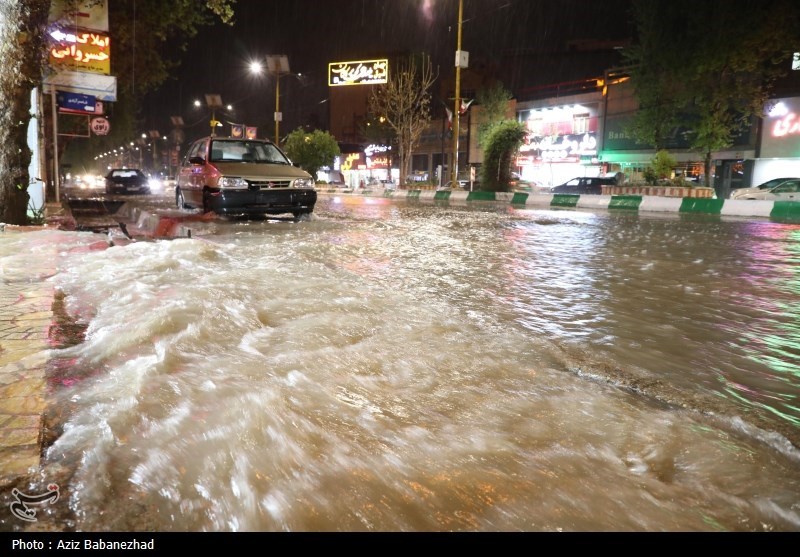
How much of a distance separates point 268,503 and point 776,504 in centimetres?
167

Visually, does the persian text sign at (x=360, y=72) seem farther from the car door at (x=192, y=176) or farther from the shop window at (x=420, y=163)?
the car door at (x=192, y=176)

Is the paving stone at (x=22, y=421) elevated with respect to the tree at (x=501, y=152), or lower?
lower

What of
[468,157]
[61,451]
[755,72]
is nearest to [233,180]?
[61,451]

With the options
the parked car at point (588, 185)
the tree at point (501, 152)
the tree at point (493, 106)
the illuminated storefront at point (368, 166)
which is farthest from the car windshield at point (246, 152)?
the illuminated storefront at point (368, 166)

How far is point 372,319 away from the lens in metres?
3.93

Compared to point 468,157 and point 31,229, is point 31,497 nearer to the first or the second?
point 31,229

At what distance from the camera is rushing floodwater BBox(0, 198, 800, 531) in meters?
1.82

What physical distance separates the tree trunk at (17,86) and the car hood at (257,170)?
3.05 meters

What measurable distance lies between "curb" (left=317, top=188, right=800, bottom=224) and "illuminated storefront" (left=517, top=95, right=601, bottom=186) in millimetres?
12361

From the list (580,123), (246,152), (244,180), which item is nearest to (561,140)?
(580,123)

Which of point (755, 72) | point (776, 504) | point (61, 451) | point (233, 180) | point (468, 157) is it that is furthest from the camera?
point (468, 157)

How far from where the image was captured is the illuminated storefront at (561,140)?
38281mm

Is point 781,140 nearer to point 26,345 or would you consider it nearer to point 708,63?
point 708,63

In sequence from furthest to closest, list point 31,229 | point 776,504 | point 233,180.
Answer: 1. point 233,180
2. point 31,229
3. point 776,504
